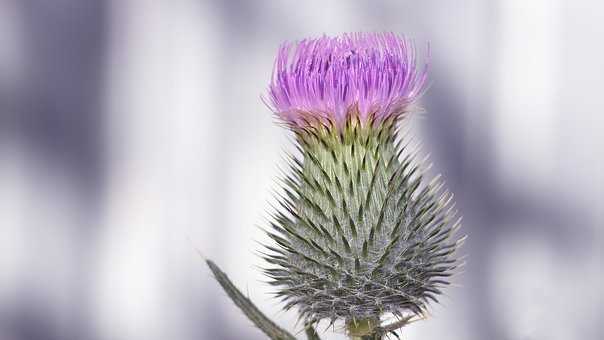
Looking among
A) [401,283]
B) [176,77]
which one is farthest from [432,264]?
[176,77]

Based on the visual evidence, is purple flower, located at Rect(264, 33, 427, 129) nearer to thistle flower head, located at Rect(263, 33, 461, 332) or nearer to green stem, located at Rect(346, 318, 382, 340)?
thistle flower head, located at Rect(263, 33, 461, 332)

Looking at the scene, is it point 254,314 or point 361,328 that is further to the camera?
point 361,328

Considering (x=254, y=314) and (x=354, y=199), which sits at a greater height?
(x=354, y=199)

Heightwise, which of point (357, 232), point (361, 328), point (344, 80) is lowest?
point (361, 328)

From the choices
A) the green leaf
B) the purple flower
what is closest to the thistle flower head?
the purple flower

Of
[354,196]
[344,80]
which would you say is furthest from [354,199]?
[344,80]

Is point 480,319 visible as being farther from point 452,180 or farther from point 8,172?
point 8,172

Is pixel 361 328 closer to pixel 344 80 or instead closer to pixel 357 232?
pixel 357 232

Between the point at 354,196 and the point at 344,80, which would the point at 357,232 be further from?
the point at 344,80
